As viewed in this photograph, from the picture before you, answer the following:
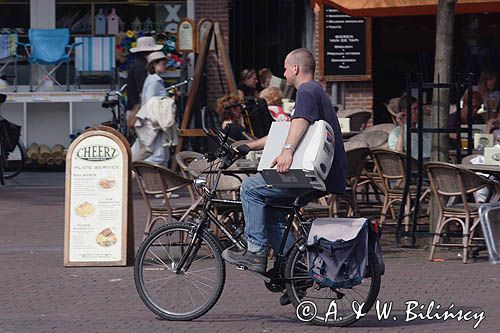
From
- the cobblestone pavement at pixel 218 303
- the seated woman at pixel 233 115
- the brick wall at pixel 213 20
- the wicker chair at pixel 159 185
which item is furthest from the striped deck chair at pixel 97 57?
the wicker chair at pixel 159 185

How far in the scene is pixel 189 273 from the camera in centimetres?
812

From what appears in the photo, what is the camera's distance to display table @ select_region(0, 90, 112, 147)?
61.5ft

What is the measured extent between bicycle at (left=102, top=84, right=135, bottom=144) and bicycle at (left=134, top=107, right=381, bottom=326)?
376 inches

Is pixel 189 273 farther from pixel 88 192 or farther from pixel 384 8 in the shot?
pixel 384 8

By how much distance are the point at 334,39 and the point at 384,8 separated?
4430mm

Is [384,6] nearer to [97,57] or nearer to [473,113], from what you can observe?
[473,113]

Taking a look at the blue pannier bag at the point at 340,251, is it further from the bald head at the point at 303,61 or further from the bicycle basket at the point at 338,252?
the bald head at the point at 303,61

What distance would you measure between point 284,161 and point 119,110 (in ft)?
34.2

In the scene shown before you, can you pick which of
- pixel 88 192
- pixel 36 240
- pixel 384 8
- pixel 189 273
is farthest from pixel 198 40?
pixel 189 273

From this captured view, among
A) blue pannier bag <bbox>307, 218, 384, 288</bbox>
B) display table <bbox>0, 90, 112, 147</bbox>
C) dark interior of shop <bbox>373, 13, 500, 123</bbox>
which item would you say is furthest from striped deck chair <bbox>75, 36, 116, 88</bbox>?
blue pannier bag <bbox>307, 218, 384, 288</bbox>

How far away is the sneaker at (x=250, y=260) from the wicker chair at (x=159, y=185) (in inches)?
112

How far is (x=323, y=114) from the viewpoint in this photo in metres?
7.93

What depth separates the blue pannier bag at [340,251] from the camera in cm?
772

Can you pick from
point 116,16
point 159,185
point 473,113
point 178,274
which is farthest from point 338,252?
point 116,16
